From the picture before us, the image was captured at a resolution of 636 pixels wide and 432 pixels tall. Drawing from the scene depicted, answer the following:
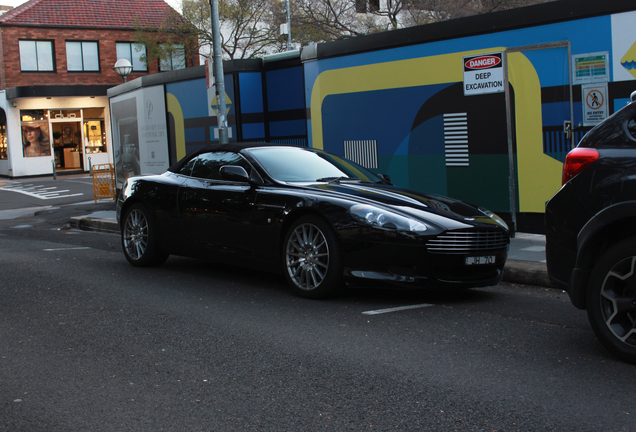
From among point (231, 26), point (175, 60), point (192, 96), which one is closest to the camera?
point (192, 96)

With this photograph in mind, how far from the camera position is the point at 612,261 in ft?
13.7

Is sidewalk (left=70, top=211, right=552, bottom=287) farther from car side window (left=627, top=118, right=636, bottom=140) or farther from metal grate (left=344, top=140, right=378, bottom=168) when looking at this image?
car side window (left=627, top=118, right=636, bottom=140)

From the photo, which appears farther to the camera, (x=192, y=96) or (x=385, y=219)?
(x=192, y=96)

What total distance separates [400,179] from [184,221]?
4.22 metres

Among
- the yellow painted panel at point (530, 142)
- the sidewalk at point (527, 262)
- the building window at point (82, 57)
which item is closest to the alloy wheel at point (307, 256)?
the sidewalk at point (527, 262)

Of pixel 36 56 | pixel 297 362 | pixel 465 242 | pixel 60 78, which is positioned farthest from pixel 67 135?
pixel 297 362

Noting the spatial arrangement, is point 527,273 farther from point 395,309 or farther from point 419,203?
point 395,309

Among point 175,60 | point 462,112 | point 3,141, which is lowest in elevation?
point 462,112

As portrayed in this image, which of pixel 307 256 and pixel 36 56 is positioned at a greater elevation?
pixel 36 56

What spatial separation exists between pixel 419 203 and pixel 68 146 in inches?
1330

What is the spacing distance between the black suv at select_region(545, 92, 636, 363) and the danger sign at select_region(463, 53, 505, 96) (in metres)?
4.95

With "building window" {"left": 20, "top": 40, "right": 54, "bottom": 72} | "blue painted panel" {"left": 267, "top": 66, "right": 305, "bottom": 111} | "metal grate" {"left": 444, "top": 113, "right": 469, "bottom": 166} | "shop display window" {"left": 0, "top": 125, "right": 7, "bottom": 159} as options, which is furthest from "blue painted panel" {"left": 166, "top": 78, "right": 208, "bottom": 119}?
"building window" {"left": 20, "top": 40, "right": 54, "bottom": 72}

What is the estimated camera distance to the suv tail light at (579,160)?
4.36 metres

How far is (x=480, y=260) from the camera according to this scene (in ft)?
19.7
